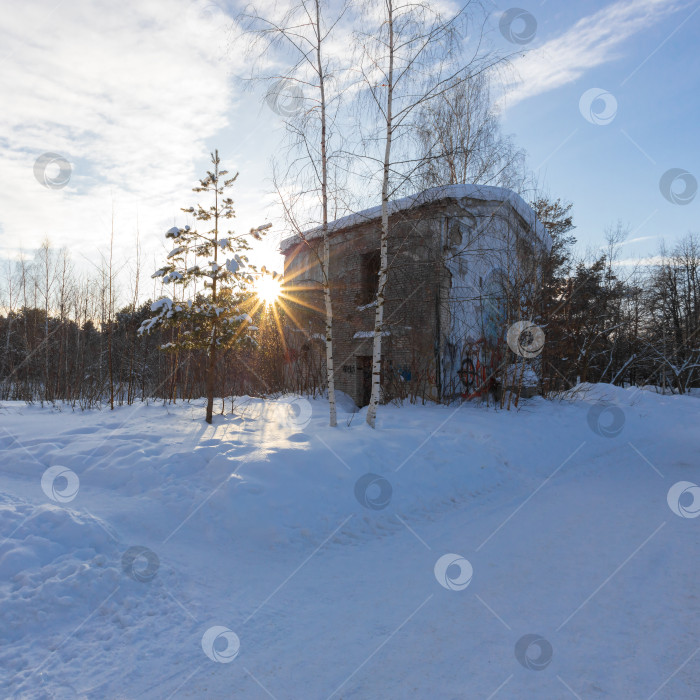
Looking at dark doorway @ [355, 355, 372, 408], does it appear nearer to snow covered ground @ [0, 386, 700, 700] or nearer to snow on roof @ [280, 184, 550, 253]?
snow on roof @ [280, 184, 550, 253]

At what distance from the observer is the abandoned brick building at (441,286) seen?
12859 mm

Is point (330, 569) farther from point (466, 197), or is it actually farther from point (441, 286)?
point (466, 197)

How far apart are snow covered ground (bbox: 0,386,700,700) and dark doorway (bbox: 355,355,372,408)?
21.8ft

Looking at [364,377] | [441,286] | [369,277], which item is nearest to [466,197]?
[441,286]

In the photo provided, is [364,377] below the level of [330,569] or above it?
above

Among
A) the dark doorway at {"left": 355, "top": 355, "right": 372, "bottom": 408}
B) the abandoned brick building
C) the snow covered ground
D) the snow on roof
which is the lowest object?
the snow covered ground

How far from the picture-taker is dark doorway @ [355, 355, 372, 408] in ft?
48.6

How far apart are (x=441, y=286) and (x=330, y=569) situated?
9.87 m

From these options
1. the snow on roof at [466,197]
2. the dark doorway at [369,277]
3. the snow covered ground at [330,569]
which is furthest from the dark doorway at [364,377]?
the snow covered ground at [330,569]

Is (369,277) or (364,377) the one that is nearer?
(364,377)

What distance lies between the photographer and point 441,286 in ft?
42.4

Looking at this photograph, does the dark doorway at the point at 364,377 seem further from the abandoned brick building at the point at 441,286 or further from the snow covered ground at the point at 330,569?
the snow covered ground at the point at 330,569

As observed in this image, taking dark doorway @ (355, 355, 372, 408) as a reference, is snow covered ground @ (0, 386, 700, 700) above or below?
below

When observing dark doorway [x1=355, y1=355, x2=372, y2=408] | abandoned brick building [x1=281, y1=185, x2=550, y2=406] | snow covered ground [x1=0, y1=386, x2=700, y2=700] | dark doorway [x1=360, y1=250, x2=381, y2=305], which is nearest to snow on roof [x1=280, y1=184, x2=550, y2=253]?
abandoned brick building [x1=281, y1=185, x2=550, y2=406]
